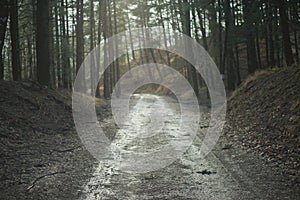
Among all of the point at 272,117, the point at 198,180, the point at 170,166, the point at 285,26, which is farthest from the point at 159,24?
the point at 198,180

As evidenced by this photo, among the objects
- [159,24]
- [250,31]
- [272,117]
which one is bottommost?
[272,117]

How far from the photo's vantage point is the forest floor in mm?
6113

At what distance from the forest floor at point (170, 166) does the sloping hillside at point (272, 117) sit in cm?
3

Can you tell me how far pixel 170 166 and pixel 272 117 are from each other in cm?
471

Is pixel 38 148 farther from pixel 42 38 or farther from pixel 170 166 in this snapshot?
pixel 42 38

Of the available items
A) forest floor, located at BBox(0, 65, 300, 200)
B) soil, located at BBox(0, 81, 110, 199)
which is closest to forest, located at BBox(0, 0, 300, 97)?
soil, located at BBox(0, 81, 110, 199)

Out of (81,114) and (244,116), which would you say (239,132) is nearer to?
(244,116)

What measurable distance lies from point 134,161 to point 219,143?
3.21 m

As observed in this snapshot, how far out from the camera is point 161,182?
672 centimetres

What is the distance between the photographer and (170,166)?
26.3 feet

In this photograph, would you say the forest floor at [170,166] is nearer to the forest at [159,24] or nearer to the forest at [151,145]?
the forest at [151,145]

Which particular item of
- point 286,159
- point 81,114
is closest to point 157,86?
point 81,114

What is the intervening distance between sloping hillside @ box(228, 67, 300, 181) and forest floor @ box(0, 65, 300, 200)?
0.11 feet

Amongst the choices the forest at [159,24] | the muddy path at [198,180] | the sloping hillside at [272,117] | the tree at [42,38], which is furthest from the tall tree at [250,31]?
the muddy path at [198,180]
